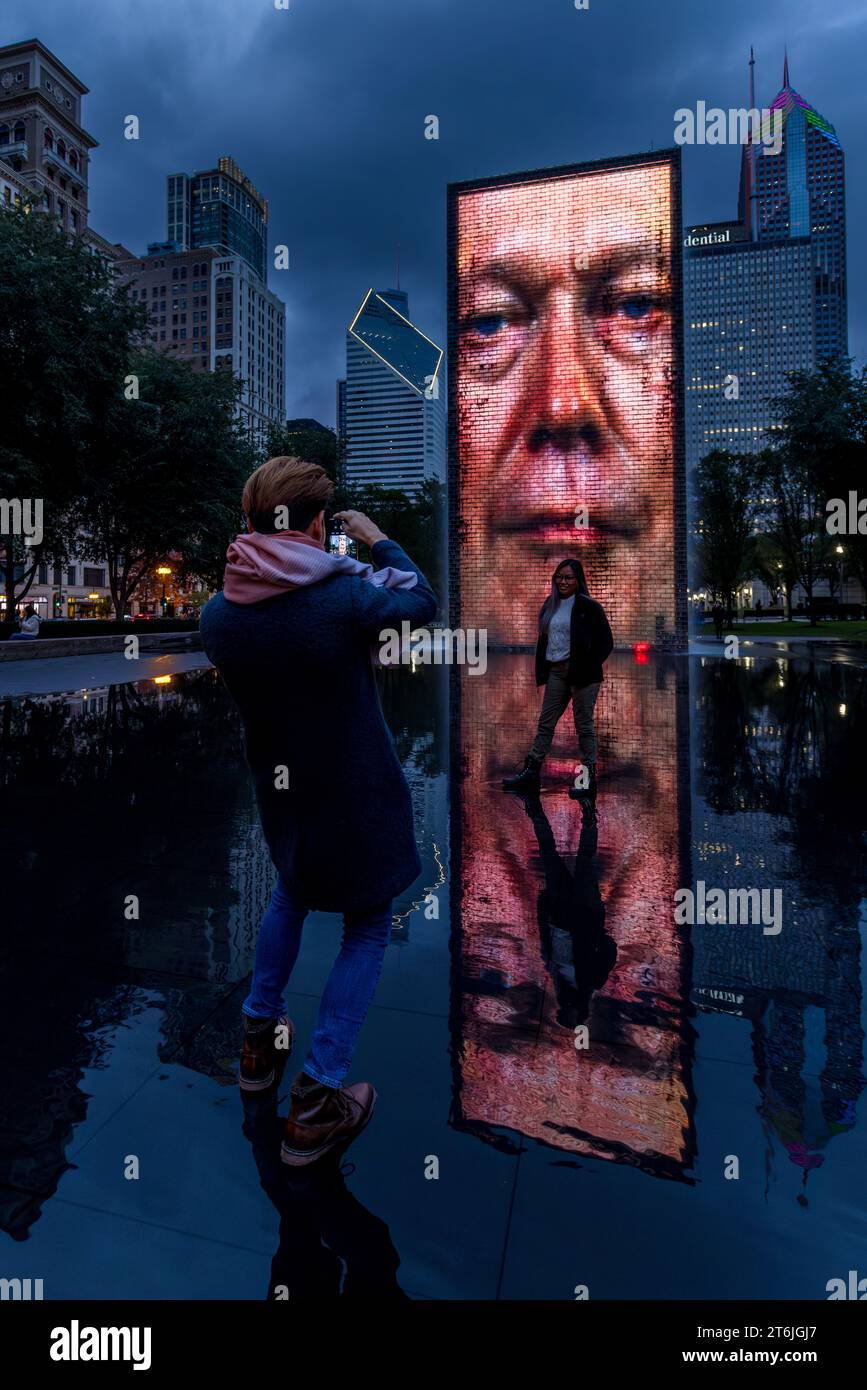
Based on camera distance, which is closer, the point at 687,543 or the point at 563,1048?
the point at 563,1048

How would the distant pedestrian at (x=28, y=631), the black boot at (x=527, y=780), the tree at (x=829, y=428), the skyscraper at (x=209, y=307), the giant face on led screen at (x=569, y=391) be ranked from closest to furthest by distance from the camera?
the black boot at (x=527, y=780), the tree at (x=829, y=428), the distant pedestrian at (x=28, y=631), the giant face on led screen at (x=569, y=391), the skyscraper at (x=209, y=307)

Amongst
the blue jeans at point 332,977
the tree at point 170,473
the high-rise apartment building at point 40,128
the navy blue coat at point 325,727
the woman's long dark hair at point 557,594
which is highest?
the high-rise apartment building at point 40,128

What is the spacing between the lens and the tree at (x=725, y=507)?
50469 mm

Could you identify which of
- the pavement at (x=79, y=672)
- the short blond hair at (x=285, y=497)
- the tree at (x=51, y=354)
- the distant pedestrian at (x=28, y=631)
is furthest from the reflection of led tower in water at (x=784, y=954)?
the distant pedestrian at (x=28, y=631)

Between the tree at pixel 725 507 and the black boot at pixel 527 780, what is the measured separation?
46413 millimetres

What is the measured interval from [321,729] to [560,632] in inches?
199

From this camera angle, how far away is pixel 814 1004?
10.2ft

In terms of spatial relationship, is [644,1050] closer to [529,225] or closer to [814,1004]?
[814,1004]

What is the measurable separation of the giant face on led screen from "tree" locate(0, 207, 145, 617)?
11.9m

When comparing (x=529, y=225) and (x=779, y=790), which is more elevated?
(x=529, y=225)

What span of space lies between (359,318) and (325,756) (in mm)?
75360

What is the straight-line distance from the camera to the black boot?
691 centimetres

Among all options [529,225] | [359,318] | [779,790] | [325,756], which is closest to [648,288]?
[529,225]

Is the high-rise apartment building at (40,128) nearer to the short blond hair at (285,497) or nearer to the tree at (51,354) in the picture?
the tree at (51,354)
